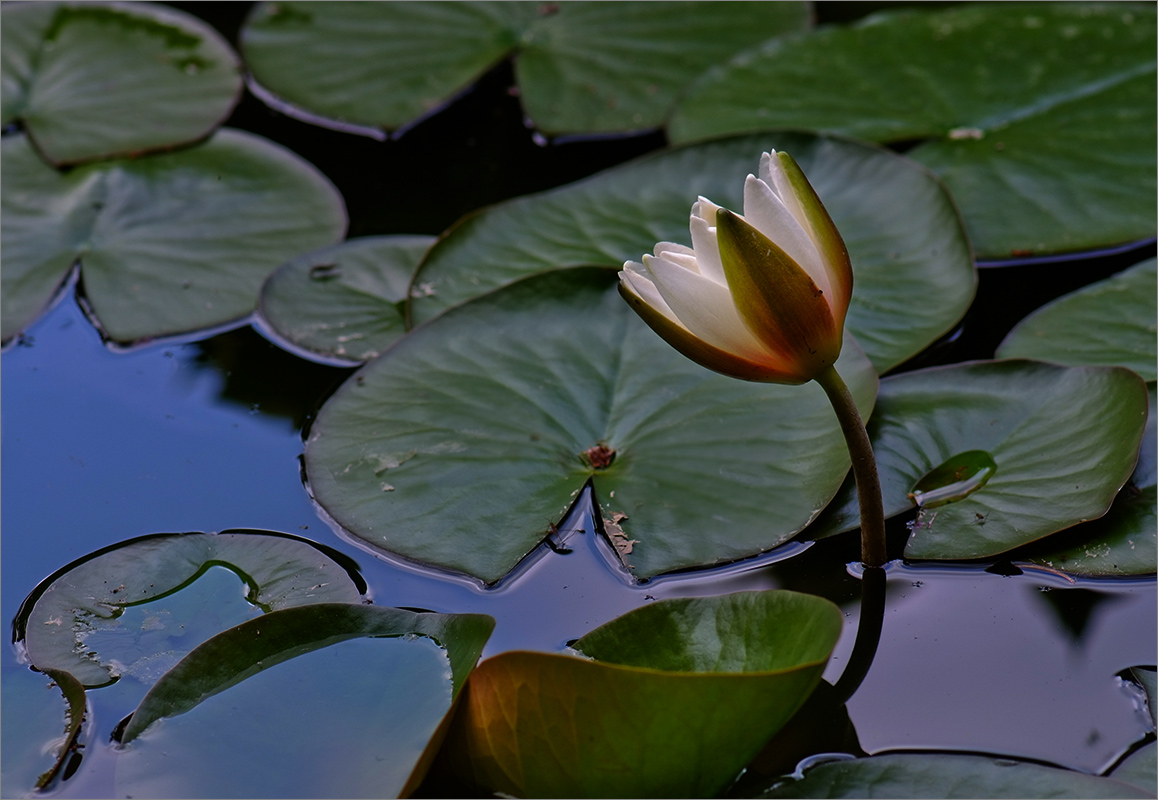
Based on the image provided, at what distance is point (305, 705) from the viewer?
108 cm

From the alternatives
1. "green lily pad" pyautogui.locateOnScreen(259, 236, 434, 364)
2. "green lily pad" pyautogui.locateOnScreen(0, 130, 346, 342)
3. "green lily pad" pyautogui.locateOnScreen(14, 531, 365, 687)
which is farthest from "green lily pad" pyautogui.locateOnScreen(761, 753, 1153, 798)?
"green lily pad" pyautogui.locateOnScreen(0, 130, 346, 342)

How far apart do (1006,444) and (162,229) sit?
1.66 metres

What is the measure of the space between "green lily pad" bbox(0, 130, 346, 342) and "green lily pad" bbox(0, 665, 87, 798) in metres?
0.76

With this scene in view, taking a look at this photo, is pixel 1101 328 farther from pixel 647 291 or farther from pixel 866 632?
pixel 647 291

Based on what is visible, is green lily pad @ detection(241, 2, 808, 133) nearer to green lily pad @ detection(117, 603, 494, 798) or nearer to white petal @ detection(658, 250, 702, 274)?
white petal @ detection(658, 250, 702, 274)

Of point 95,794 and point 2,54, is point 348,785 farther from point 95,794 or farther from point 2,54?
point 2,54

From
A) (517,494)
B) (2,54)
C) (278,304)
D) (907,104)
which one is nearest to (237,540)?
(517,494)

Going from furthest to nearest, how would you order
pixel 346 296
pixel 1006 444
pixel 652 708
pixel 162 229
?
pixel 162 229 → pixel 346 296 → pixel 1006 444 → pixel 652 708

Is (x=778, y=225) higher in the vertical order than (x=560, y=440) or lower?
higher

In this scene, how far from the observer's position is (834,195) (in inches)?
70.9

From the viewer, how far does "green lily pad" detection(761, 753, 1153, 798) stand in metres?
0.95

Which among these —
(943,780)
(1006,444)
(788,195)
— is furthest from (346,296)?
(943,780)

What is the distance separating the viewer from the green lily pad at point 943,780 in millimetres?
948

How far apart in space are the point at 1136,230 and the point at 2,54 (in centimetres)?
267
